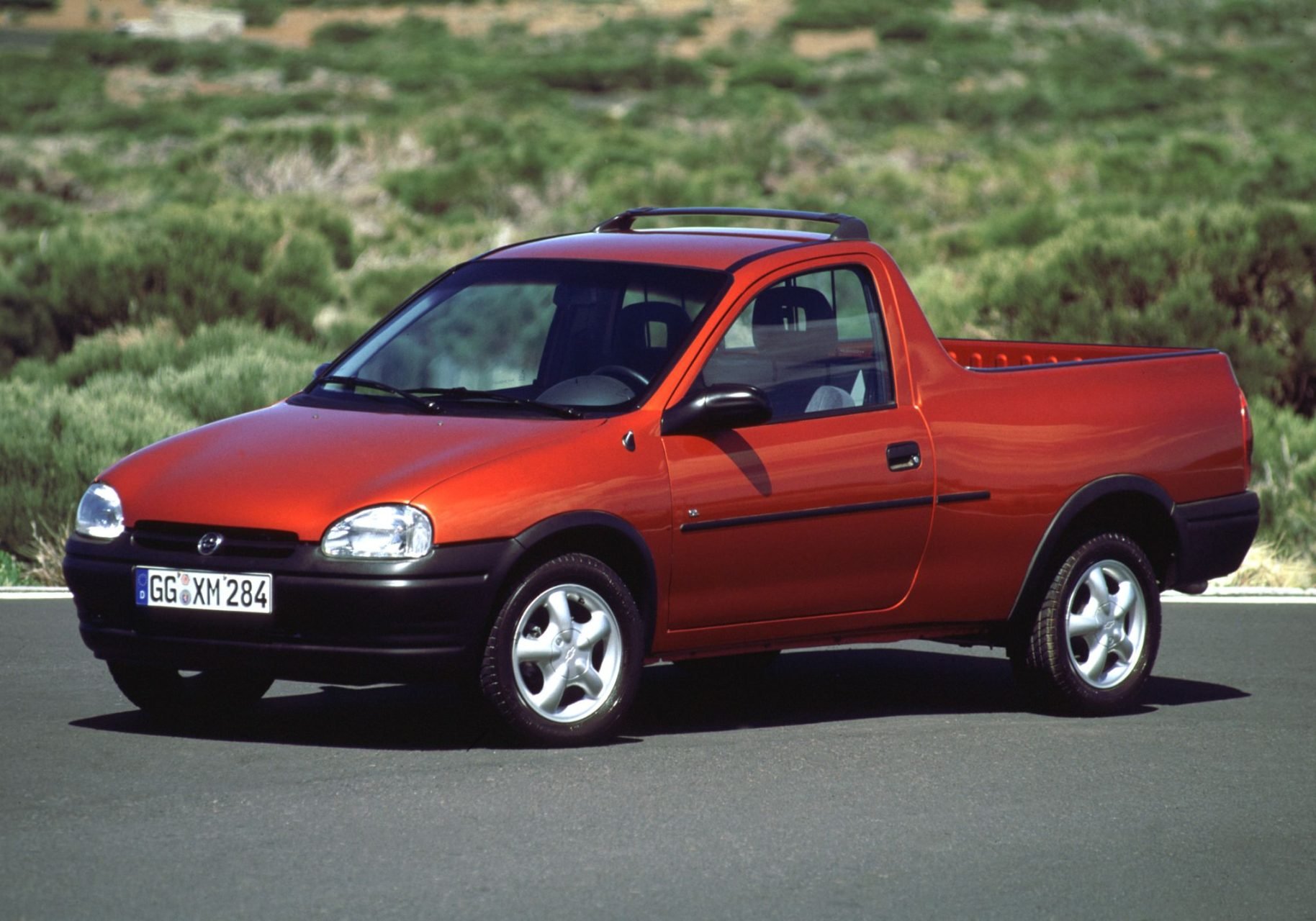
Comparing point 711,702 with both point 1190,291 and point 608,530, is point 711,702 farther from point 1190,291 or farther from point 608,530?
point 1190,291

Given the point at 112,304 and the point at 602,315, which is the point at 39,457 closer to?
the point at 602,315

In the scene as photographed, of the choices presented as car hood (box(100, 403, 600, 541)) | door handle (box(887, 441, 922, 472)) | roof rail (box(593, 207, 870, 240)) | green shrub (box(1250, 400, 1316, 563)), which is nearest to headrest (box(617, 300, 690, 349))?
roof rail (box(593, 207, 870, 240))

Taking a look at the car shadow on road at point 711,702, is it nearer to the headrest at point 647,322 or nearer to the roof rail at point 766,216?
the headrest at point 647,322

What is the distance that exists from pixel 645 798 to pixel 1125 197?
25.1 m

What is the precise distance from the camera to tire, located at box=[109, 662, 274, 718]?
→ 8086 millimetres

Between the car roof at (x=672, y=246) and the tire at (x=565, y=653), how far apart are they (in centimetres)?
140

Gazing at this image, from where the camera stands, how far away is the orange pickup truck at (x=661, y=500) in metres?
7.27

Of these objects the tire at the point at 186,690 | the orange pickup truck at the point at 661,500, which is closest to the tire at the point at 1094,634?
the orange pickup truck at the point at 661,500

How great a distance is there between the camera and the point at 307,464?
24.5 feet

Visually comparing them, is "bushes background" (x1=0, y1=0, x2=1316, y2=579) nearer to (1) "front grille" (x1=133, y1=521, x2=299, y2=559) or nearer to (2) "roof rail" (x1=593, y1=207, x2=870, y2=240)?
(2) "roof rail" (x1=593, y1=207, x2=870, y2=240)

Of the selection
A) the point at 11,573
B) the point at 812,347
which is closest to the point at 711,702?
the point at 812,347

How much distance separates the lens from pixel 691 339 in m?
8.02

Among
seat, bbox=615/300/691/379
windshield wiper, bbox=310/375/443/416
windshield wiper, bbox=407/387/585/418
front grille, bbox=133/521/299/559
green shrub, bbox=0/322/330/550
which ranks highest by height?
seat, bbox=615/300/691/379

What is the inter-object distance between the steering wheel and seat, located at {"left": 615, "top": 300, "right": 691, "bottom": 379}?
3 centimetres
